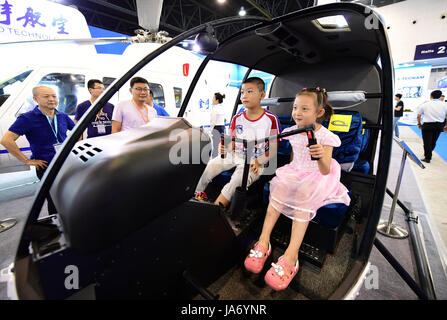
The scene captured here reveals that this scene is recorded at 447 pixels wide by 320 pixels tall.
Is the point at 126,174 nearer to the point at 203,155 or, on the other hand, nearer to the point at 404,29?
the point at 203,155

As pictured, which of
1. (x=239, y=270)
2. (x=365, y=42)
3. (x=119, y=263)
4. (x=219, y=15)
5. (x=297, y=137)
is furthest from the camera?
(x=219, y=15)

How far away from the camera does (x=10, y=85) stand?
3.34 metres

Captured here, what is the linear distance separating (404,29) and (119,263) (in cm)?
1277

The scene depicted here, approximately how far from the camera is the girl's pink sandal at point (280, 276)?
122 cm

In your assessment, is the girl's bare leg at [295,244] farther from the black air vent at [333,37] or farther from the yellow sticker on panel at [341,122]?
the black air vent at [333,37]

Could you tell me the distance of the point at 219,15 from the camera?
1183 cm

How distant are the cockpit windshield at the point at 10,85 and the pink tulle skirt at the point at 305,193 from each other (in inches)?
180

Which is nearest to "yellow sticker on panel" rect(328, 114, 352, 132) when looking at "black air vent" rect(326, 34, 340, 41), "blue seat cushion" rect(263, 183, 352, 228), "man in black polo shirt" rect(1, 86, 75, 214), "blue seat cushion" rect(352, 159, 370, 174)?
"blue seat cushion" rect(352, 159, 370, 174)

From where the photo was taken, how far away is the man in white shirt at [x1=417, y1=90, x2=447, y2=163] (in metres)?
5.17

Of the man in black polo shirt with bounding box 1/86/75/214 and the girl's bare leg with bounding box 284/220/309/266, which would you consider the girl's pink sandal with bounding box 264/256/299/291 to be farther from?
the man in black polo shirt with bounding box 1/86/75/214

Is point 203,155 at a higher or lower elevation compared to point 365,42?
lower

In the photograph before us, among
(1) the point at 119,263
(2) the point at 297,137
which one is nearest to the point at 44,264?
(1) the point at 119,263

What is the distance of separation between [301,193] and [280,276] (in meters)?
0.57

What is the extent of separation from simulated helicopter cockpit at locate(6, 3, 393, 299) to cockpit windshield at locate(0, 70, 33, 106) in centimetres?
357
